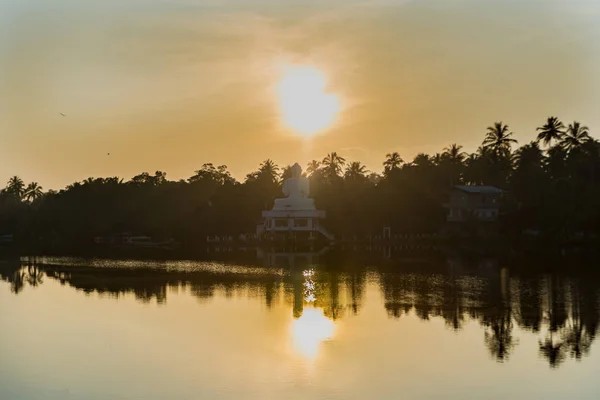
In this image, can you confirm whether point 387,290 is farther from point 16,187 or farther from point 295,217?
point 16,187

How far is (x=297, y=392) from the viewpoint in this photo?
18.8 meters

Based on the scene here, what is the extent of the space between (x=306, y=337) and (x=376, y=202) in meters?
53.8

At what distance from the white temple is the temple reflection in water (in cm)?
1980

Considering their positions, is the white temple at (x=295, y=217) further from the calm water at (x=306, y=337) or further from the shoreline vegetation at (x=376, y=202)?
the calm water at (x=306, y=337)

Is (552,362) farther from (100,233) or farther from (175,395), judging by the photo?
(100,233)

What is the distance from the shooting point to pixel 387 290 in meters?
37.5

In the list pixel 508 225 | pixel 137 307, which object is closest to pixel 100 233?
pixel 508 225

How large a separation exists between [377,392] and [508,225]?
53451 mm

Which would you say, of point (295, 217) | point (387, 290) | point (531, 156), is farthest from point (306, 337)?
point (531, 156)

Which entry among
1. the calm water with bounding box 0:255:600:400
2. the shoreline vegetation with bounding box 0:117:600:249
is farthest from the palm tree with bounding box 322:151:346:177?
the calm water with bounding box 0:255:600:400

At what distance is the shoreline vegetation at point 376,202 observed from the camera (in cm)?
6594

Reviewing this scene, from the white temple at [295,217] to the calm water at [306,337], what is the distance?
34.6 m

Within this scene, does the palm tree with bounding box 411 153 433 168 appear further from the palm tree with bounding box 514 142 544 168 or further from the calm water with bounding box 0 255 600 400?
the calm water with bounding box 0 255 600 400

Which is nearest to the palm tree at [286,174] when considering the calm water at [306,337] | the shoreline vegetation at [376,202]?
the shoreline vegetation at [376,202]
